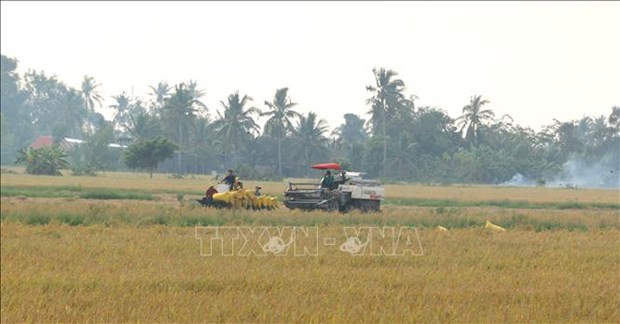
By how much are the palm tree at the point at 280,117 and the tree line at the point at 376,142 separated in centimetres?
2

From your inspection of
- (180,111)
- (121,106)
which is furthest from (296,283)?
(121,106)

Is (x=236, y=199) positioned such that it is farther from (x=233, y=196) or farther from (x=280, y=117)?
(x=280, y=117)

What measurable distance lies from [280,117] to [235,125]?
2.49ft

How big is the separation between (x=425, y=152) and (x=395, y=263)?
13.5m

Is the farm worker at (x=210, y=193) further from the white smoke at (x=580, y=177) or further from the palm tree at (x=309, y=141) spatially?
the white smoke at (x=580, y=177)

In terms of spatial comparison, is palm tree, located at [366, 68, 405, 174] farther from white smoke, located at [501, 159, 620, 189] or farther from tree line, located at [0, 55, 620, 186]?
white smoke, located at [501, 159, 620, 189]

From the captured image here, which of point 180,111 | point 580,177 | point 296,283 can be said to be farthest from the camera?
point 580,177

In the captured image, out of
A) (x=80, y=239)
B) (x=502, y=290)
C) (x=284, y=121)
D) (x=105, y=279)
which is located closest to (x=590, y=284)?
(x=502, y=290)

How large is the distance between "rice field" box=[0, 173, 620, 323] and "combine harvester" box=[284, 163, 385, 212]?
1.56 ft

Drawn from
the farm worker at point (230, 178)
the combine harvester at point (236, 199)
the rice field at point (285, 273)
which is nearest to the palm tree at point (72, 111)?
the rice field at point (285, 273)

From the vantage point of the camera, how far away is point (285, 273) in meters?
11.5

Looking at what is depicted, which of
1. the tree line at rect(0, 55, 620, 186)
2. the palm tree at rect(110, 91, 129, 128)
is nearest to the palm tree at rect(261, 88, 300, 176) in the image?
the tree line at rect(0, 55, 620, 186)

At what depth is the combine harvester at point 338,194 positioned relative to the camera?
793cm

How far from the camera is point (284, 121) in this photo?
10922mm
